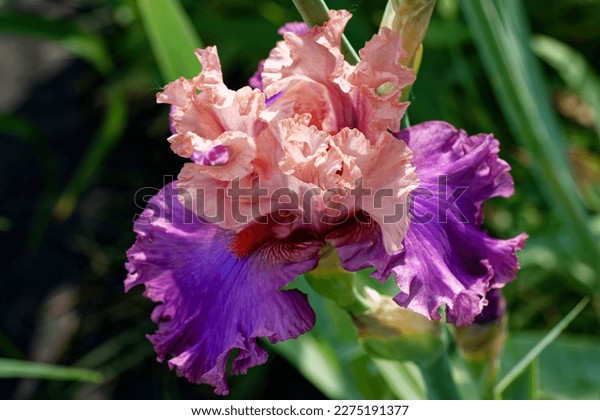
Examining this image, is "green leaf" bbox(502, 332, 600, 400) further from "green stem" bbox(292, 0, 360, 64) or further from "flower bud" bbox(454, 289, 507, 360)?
"green stem" bbox(292, 0, 360, 64)

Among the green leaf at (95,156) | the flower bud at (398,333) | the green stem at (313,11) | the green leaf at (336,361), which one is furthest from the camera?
the green leaf at (95,156)

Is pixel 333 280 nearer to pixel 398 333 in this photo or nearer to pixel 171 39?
pixel 398 333

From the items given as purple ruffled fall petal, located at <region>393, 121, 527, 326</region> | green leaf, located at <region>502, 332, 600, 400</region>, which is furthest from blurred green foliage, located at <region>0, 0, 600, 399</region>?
purple ruffled fall petal, located at <region>393, 121, 527, 326</region>

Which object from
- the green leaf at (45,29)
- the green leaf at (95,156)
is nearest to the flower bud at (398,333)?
the green leaf at (45,29)

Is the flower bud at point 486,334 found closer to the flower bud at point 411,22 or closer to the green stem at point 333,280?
the green stem at point 333,280

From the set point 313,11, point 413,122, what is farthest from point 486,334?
point 413,122

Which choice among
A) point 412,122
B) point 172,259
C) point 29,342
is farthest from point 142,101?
point 172,259

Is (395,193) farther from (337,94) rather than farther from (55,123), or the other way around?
(55,123)
